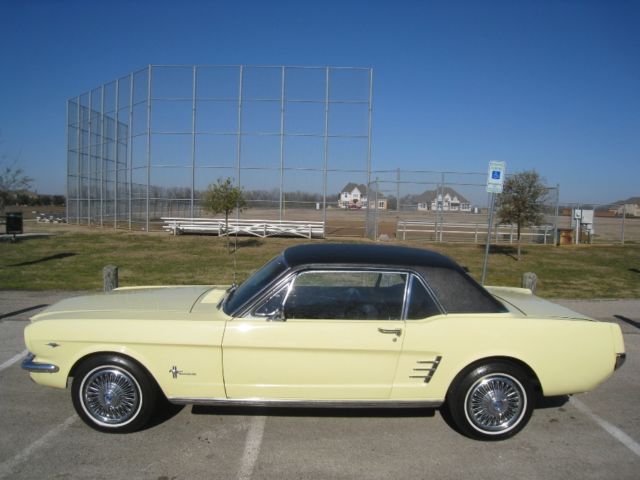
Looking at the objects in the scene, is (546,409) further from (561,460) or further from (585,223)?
(585,223)

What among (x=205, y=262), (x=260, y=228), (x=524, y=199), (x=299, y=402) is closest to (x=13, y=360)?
(x=299, y=402)

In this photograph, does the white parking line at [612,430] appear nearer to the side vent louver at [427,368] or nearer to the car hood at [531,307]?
the car hood at [531,307]

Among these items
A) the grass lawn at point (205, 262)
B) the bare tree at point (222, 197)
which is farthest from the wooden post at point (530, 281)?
the bare tree at point (222, 197)

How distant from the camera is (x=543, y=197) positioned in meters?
16.3

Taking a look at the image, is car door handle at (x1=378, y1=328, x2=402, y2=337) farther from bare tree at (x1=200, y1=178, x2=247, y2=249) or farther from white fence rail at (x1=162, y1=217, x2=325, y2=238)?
white fence rail at (x1=162, y1=217, x2=325, y2=238)

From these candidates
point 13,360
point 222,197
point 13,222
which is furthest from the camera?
point 13,222

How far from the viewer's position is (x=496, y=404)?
Result: 149 inches

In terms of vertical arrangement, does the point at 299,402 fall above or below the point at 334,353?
below

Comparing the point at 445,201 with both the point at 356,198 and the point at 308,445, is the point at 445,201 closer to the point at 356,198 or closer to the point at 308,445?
the point at 356,198

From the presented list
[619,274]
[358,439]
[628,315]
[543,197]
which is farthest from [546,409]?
[543,197]

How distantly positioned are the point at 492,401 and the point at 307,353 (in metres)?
1.44

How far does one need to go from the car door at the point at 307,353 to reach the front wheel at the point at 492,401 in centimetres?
56

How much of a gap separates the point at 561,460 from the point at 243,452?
88.2 inches

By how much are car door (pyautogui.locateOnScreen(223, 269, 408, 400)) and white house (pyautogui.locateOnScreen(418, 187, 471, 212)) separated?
60.1ft
